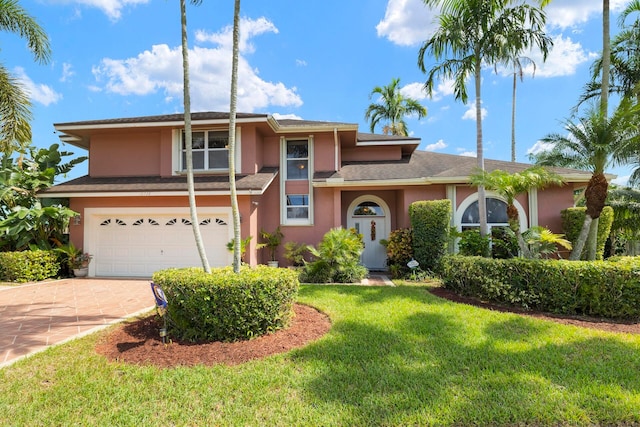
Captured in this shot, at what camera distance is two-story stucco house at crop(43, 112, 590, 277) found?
11.5m

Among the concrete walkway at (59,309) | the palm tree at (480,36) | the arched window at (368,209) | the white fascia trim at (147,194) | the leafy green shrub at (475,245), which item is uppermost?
the palm tree at (480,36)

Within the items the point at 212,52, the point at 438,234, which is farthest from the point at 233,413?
the point at 438,234

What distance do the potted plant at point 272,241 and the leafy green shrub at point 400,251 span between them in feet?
14.0

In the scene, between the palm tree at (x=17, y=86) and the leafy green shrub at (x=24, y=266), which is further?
the leafy green shrub at (x=24, y=266)

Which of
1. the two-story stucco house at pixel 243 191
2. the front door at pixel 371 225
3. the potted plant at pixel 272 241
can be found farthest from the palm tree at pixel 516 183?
the potted plant at pixel 272 241

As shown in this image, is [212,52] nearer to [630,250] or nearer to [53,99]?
[53,99]

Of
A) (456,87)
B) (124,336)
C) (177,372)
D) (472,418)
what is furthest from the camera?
(456,87)

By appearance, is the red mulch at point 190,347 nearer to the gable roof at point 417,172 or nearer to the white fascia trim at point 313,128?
the gable roof at point 417,172

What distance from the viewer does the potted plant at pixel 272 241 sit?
1223cm

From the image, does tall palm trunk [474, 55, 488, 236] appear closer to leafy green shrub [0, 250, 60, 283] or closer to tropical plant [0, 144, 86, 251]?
tropical plant [0, 144, 86, 251]

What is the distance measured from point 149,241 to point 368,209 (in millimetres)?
8826

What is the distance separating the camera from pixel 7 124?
35.0 ft

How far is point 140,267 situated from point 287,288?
340 inches

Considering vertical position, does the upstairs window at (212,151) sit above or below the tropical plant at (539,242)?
above
